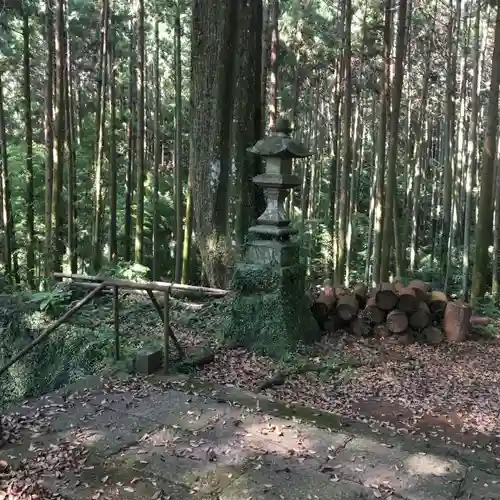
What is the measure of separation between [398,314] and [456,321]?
78cm

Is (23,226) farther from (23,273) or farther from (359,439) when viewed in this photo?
(359,439)

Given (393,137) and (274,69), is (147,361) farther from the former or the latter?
(274,69)

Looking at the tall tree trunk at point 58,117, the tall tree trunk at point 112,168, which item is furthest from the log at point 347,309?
the tall tree trunk at point 58,117

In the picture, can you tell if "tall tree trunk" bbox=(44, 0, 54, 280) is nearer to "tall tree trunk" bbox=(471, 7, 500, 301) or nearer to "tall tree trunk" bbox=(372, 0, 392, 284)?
"tall tree trunk" bbox=(372, 0, 392, 284)

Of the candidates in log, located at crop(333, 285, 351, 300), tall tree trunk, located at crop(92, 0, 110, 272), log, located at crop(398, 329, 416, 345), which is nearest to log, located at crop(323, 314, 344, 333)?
log, located at crop(333, 285, 351, 300)

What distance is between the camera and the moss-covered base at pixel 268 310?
6.31 metres

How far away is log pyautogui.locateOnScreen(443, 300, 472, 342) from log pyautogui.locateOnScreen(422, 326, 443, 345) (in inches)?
6.8

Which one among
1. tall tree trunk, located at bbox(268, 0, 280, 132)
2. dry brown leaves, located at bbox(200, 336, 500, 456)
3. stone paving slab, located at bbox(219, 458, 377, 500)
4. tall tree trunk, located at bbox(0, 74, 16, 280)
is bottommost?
dry brown leaves, located at bbox(200, 336, 500, 456)

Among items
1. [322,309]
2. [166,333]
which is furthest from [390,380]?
[166,333]

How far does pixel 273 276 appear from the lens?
6.38 m

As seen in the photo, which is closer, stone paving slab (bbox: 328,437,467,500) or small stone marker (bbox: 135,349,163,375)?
stone paving slab (bbox: 328,437,467,500)

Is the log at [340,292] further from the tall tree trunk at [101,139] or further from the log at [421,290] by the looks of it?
the tall tree trunk at [101,139]

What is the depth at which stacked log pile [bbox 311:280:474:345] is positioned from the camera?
696 centimetres

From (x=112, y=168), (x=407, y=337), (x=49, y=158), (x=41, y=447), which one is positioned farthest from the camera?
(x=112, y=168)
